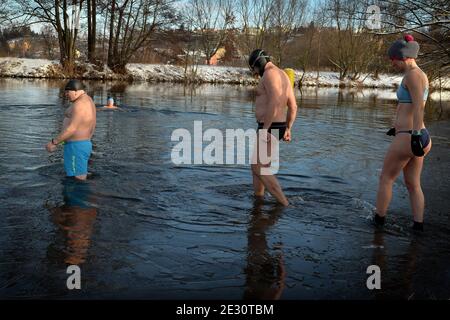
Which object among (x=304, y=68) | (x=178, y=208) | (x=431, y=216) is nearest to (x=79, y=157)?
(x=178, y=208)

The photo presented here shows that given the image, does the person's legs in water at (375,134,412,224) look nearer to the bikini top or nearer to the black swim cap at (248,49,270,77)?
the bikini top

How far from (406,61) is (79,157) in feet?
14.7

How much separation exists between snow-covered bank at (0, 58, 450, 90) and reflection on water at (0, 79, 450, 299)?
29.3 metres

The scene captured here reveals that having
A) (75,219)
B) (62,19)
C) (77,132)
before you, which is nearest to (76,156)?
(77,132)

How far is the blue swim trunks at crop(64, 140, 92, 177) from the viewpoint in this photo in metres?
6.64

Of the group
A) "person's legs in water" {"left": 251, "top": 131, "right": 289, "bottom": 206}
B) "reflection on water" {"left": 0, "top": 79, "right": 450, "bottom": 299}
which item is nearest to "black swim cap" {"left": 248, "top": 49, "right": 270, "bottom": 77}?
"person's legs in water" {"left": 251, "top": 131, "right": 289, "bottom": 206}

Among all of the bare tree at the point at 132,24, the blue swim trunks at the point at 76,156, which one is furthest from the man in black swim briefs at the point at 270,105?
the bare tree at the point at 132,24

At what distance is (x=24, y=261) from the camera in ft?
13.2

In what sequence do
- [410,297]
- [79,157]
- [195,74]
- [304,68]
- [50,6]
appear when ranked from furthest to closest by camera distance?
[304,68] → [195,74] → [50,6] → [79,157] → [410,297]

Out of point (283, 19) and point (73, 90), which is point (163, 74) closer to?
point (283, 19)

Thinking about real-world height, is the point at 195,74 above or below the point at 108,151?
above

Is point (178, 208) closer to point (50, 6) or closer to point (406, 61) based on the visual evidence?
point (406, 61)

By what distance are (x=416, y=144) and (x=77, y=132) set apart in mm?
4448

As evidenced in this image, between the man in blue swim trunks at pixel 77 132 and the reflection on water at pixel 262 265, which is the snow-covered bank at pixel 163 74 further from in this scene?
the reflection on water at pixel 262 265
